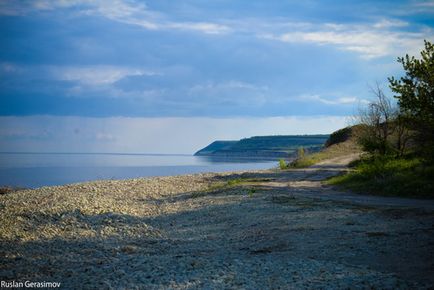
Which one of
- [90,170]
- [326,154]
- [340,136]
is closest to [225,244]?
[326,154]

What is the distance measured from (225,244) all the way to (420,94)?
10.8 metres

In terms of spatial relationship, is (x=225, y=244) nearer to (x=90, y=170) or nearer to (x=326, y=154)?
(x=326, y=154)

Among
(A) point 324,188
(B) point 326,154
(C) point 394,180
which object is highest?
(B) point 326,154

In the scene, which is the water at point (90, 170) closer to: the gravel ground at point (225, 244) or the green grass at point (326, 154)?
the green grass at point (326, 154)

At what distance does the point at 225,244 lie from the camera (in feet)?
41.8

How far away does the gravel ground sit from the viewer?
8977mm

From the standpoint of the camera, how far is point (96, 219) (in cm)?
1686

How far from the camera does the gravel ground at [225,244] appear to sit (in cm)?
898

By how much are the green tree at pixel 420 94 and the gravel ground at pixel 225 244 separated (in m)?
3.22

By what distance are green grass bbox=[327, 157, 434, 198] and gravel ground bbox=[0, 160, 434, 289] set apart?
6.74 ft

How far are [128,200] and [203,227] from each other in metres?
9.87

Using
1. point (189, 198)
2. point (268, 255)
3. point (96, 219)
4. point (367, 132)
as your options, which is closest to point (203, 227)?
point (96, 219)

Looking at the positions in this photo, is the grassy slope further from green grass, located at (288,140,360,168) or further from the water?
the water

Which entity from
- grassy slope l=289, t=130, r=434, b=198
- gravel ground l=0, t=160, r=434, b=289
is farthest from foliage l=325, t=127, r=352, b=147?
gravel ground l=0, t=160, r=434, b=289
